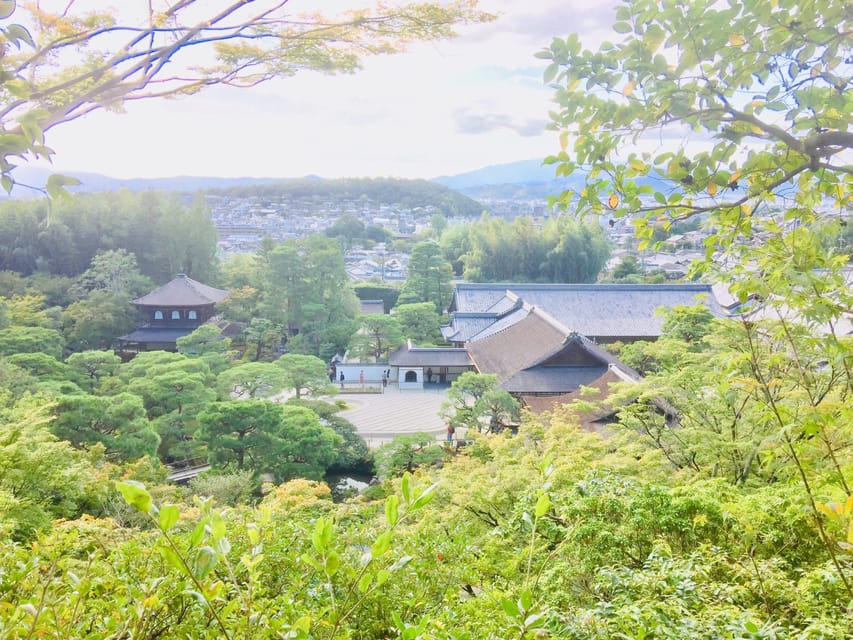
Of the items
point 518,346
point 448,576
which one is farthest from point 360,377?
point 448,576

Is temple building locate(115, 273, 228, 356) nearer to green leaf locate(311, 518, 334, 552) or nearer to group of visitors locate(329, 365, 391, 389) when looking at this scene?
group of visitors locate(329, 365, 391, 389)

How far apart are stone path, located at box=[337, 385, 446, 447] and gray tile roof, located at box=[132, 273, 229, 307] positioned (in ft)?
28.0

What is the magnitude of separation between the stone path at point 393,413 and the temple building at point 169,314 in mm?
8258

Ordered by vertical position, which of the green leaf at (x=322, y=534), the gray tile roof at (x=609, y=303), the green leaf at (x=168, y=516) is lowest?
the gray tile roof at (x=609, y=303)

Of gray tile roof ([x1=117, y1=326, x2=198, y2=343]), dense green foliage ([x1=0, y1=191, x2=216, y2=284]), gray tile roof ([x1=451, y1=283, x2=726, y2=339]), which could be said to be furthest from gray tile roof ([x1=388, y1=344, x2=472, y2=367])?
dense green foliage ([x1=0, y1=191, x2=216, y2=284])

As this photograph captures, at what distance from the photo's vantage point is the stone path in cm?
1588

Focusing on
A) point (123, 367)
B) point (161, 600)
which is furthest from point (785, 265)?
point (123, 367)

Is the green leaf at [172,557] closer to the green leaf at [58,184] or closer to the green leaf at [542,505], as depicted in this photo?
the green leaf at [542,505]

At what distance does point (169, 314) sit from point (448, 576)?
77.2ft

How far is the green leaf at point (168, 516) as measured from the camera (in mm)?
782

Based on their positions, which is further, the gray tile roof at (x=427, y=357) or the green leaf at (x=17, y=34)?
the gray tile roof at (x=427, y=357)

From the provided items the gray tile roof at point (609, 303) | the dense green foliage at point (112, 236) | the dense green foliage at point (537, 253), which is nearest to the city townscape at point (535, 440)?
the gray tile roof at point (609, 303)

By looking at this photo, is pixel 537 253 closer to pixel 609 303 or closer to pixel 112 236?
pixel 609 303

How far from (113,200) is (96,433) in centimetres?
2406
